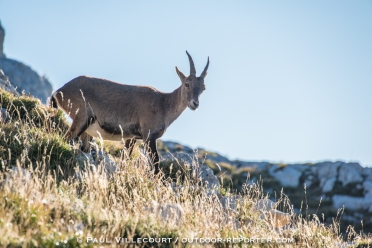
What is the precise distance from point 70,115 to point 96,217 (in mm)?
6547

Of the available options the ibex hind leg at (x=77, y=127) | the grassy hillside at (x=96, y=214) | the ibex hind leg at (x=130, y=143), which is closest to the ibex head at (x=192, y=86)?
the ibex hind leg at (x=130, y=143)

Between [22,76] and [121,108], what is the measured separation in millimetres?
30707

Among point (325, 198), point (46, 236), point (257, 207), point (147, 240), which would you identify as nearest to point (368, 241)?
point (257, 207)

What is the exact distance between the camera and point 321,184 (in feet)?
138

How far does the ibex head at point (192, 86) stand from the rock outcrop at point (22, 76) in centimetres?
2420

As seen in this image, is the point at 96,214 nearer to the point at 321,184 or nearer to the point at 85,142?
the point at 85,142

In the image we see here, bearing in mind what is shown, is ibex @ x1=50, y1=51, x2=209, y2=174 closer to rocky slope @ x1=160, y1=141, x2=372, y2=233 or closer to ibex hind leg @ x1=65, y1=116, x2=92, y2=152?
ibex hind leg @ x1=65, y1=116, x2=92, y2=152

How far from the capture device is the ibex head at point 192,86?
15481 mm

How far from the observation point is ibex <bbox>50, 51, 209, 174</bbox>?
14.8m

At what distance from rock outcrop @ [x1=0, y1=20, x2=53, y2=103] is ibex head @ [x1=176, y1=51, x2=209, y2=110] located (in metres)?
24.2

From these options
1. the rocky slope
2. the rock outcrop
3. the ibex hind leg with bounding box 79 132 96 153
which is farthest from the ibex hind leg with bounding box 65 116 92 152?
the rock outcrop

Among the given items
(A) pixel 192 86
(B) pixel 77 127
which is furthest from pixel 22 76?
(B) pixel 77 127

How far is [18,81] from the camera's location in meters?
42.3

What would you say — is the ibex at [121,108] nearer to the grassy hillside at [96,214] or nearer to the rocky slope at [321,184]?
the grassy hillside at [96,214]
